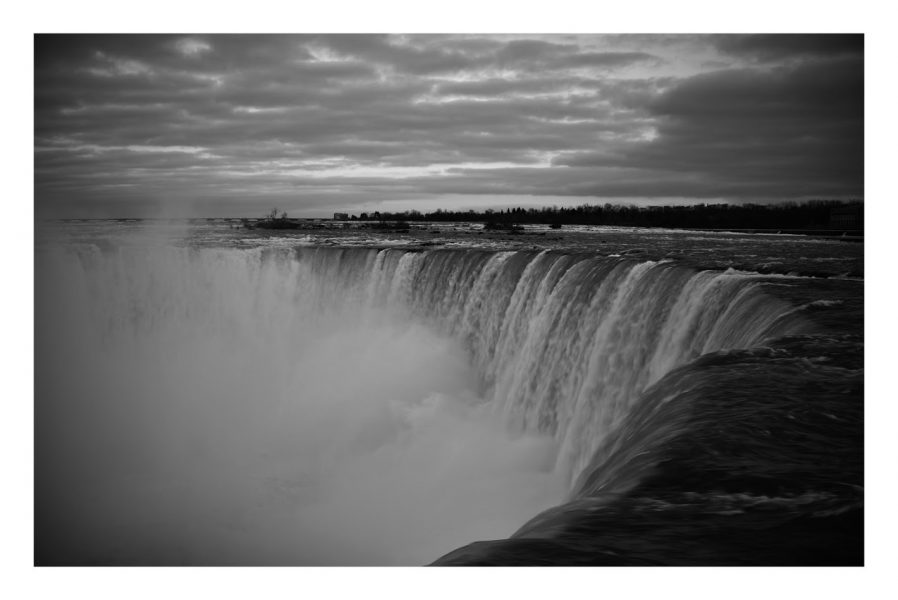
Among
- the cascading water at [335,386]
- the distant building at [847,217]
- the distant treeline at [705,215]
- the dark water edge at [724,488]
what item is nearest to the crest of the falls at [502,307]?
the cascading water at [335,386]

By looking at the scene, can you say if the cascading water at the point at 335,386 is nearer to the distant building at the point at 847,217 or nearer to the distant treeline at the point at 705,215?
the distant treeline at the point at 705,215

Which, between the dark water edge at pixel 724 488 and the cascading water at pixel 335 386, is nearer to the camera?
the dark water edge at pixel 724 488

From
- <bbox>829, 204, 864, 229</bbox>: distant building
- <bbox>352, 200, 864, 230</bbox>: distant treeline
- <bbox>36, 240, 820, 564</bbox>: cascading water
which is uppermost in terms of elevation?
<bbox>352, 200, 864, 230</bbox>: distant treeline

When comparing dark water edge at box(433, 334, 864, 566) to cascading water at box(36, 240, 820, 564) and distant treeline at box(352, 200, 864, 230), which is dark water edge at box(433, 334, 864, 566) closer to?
cascading water at box(36, 240, 820, 564)

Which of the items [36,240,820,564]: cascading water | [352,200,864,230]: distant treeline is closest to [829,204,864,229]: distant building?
[352,200,864,230]: distant treeline

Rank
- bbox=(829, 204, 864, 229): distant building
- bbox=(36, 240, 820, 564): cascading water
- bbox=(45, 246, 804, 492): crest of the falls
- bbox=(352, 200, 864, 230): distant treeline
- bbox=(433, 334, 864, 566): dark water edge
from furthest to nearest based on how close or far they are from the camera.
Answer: bbox=(36, 240, 820, 564): cascading water → bbox=(45, 246, 804, 492): crest of the falls → bbox=(352, 200, 864, 230): distant treeline → bbox=(829, 204, 864, 229): distant building → bbox=(433, 334, 864, 566): dark water edge
